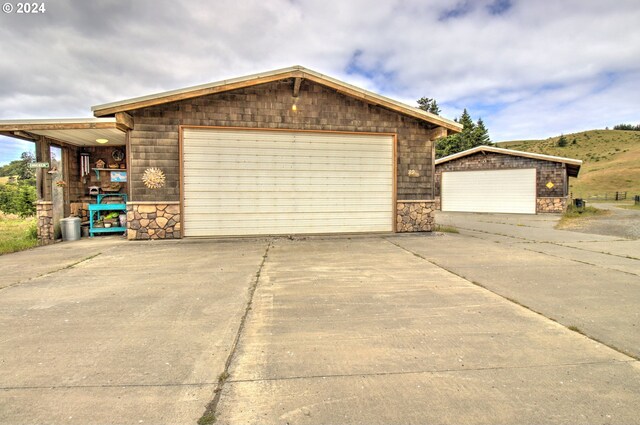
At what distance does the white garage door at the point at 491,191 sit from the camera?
1944 centimetres

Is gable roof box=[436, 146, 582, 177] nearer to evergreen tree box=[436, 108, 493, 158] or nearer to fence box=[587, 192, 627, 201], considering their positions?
evergreen tree box=[436, 108, 493, 158]

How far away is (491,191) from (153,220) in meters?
19.3

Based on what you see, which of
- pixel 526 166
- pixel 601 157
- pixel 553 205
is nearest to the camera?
pixel 553 205

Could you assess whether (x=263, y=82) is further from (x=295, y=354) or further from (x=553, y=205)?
(x=553, y=205)

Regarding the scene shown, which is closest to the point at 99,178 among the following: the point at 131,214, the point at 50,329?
the point at 131,214

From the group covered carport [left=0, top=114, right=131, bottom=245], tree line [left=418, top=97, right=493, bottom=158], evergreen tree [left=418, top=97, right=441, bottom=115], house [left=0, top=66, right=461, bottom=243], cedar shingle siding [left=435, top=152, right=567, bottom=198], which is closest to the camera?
covered carport [left=0, top=114, right=131, bottom=245]

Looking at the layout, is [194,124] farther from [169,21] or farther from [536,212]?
[536,212]

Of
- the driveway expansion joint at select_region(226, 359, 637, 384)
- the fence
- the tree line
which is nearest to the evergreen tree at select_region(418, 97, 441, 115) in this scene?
the tree line

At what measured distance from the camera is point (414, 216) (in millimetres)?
10039

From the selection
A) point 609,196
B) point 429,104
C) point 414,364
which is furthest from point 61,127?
point 609,196

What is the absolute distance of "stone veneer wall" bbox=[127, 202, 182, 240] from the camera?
8414 mm

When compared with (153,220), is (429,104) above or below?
above

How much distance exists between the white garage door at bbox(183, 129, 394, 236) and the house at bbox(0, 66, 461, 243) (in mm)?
29

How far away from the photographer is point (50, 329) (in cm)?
309
